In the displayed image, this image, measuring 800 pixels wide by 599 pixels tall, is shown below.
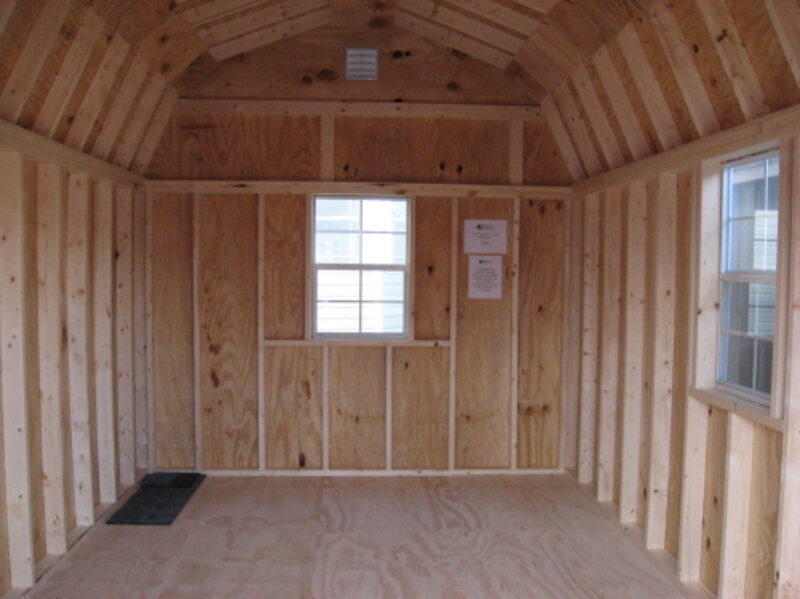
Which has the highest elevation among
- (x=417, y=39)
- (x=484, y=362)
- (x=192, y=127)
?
(x=417, y=39)

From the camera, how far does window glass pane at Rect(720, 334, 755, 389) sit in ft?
9.52

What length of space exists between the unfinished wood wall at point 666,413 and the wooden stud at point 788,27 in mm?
439

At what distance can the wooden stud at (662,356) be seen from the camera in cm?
343

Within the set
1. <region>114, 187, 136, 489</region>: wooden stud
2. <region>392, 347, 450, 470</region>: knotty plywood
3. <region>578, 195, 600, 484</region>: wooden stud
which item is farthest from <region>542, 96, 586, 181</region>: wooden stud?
<region>114, 187, 136, 489</region>: wooden stud

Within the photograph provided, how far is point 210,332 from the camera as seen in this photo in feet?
15.0

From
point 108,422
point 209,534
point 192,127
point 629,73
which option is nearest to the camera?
point 629,73

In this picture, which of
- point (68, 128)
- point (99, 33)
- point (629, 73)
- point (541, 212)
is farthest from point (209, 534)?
point (629, 73)

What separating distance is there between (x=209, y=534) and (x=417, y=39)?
3.62 meters

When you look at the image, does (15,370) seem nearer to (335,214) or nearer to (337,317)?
(337,317)

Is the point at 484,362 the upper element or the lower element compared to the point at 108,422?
upper

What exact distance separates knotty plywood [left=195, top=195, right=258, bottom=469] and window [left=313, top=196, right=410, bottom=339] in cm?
50

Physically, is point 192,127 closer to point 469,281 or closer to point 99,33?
point 99,33

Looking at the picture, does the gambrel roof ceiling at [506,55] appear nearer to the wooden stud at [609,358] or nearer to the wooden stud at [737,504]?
the wooden stud at [609,358]

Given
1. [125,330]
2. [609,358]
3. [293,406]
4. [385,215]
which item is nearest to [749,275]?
[609,358]
